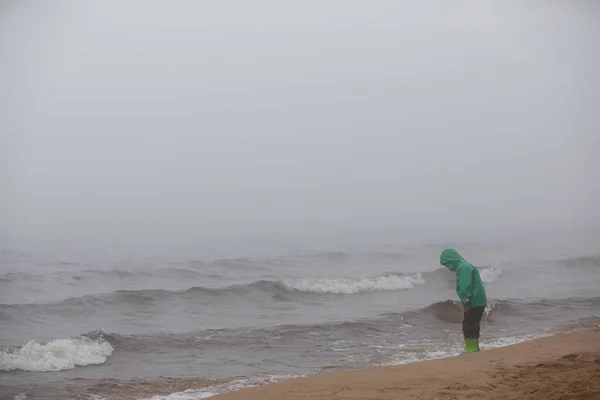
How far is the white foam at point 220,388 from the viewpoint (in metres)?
4.60

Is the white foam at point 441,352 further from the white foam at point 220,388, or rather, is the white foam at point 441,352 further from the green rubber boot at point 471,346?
the white foam at point 220,388

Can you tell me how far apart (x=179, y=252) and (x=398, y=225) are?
10159 millimetres

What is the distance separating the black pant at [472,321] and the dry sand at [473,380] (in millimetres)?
362

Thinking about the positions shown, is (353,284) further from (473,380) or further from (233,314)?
(473,380)

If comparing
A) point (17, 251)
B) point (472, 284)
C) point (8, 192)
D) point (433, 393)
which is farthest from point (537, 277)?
point (8, 192)

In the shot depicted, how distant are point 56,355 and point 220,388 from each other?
2.60 meters

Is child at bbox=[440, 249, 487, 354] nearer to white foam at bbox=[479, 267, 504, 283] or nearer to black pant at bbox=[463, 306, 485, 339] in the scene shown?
black pant at bbox=[463, 306, 485, 339]

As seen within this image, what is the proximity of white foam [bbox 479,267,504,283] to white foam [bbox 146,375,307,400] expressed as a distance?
991 centimetres

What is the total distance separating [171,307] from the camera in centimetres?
1011

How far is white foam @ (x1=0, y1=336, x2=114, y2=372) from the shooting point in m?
6.17

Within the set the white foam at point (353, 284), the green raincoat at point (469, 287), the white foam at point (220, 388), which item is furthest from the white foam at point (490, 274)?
the white foam at point (220, 388)

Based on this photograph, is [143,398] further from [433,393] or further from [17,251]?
[17,251]

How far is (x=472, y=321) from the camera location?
17.2 ft

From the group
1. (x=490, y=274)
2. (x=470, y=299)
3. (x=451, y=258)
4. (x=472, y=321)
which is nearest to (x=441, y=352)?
(x=472, y=321)
